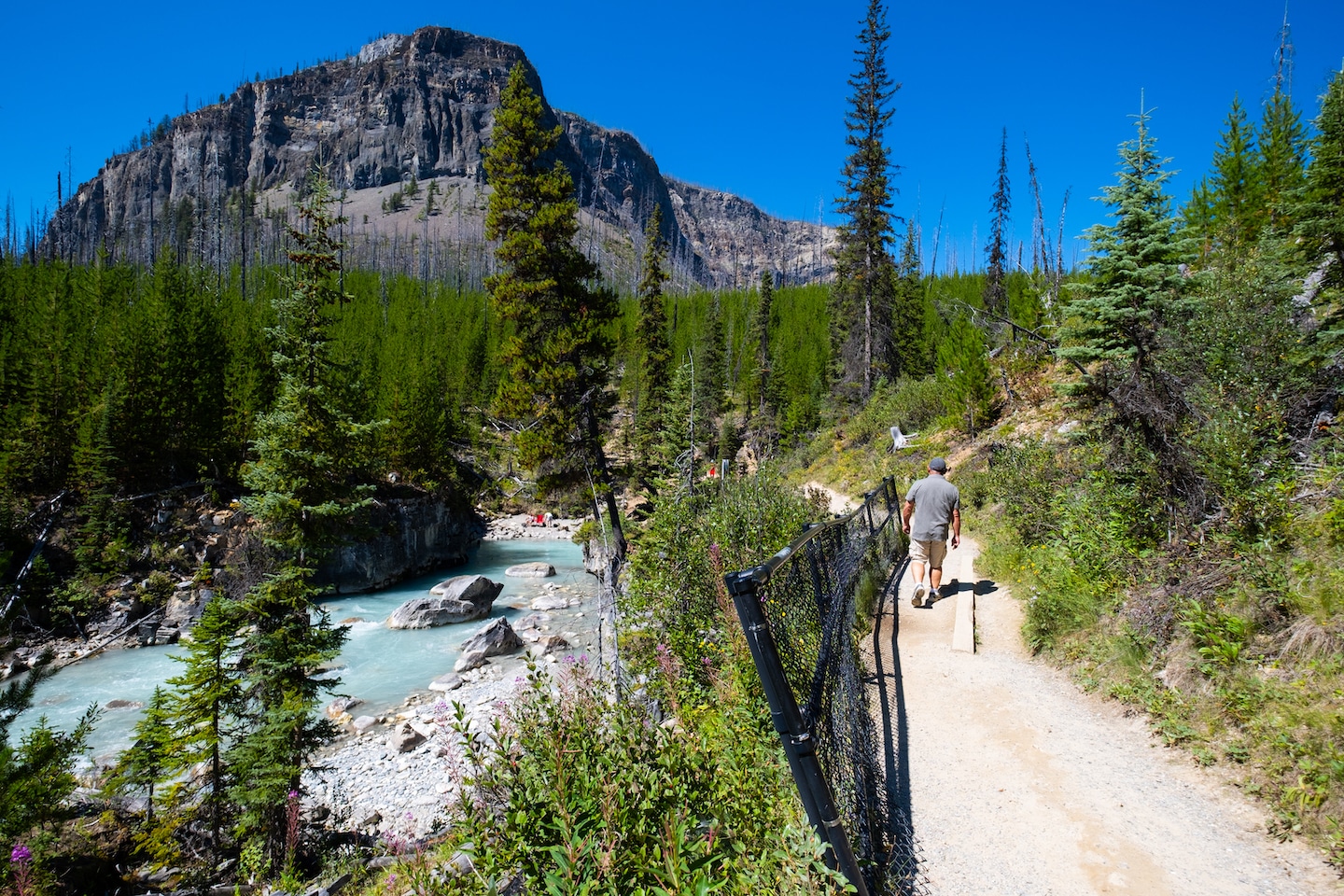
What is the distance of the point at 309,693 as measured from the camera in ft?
36.2

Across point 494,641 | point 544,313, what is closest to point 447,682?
point 494,641

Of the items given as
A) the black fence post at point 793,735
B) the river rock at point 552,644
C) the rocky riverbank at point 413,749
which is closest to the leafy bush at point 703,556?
the rocky riverbank at point 413,749

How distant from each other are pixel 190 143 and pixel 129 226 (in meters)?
41.2

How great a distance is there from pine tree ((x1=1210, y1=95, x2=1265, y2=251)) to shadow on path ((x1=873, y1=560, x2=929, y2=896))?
21963 mm

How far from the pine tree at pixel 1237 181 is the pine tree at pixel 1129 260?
13.5 m

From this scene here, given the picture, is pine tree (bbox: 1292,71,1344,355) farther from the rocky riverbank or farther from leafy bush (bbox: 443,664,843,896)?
the rocky riverbank

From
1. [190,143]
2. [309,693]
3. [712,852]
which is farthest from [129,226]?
[712,852]

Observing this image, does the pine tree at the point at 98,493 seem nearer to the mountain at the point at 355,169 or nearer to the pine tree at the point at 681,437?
the pine tree at the point at 681,437

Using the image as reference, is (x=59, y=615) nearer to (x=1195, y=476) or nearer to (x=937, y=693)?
(x=937, y=693)

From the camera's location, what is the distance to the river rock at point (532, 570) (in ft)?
102

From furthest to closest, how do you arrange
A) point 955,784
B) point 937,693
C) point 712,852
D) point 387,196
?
1. point 387,196
2. point 937,693
3. point 955,784
4. point 712,852

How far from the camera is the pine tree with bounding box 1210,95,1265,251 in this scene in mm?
20547

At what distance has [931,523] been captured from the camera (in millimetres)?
8242

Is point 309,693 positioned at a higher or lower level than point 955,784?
lower
